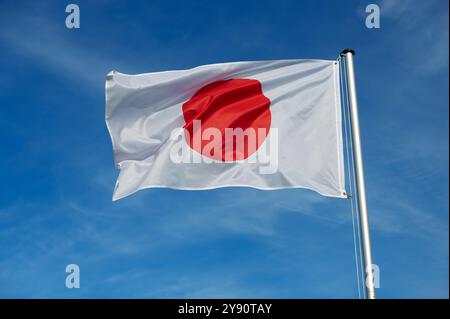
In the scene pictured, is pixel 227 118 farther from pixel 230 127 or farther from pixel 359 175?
pixel 359 175

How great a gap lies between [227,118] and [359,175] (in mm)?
4347

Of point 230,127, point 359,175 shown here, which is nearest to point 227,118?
point 230,127

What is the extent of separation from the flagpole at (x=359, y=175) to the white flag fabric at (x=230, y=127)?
3.10 ft

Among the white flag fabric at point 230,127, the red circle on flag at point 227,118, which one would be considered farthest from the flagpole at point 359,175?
the red circle on flag at point 227,118

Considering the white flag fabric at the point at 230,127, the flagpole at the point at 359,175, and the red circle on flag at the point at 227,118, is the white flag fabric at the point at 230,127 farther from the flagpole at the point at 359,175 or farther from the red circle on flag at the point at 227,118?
the flagpole at the point at 359,175

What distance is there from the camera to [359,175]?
11664 mm

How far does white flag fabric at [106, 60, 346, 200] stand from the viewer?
44.4 feet

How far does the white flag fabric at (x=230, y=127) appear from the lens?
13.5 m

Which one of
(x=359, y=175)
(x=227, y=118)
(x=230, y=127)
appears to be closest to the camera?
(x=359, y=175)

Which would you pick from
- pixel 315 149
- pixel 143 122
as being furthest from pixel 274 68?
pixel 143 122

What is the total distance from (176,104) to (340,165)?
15.3 feet

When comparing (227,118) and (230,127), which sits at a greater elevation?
(227,118)
